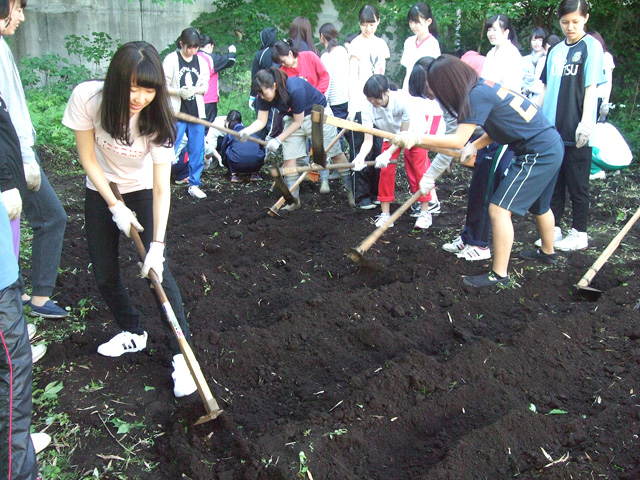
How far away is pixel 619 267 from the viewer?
4543 mm

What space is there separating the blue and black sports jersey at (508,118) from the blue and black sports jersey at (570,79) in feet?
2.31

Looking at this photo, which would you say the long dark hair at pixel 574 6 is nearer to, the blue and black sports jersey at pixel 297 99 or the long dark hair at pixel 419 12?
the long dark hair at pixel 419 12

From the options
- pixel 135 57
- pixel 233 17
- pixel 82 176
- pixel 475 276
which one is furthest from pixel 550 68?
pixel 233 17

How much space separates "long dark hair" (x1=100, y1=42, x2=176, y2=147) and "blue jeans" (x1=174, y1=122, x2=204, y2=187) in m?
3.70

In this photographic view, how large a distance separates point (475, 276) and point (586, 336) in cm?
98

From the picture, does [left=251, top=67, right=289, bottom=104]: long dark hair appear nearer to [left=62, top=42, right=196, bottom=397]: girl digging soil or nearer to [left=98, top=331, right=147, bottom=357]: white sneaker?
[left=62, top=42, right=196, bottom=397]: girl digging soil

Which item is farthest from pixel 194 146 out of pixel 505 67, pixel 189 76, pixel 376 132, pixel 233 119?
pixel 505 67

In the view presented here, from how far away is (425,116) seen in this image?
5.41 metres

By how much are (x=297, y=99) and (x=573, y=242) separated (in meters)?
2.78

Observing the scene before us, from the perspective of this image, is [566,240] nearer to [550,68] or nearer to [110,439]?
[550,68]

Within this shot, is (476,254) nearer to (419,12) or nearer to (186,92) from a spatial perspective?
(419,12)

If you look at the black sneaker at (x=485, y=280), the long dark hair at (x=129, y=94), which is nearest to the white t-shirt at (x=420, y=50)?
the black sneaker at (x=485, y=280)

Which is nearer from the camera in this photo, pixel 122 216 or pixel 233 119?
pixel 122 216

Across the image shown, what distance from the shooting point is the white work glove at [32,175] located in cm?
333
